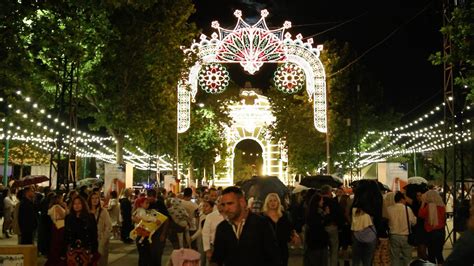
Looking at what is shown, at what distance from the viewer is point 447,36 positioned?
60.3 ft

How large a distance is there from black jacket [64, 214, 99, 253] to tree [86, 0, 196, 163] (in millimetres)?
20075

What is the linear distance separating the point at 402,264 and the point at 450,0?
8.66 metres

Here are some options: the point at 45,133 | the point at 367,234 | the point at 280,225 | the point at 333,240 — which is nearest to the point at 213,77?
the point at 45,133

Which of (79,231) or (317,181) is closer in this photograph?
(79,231)

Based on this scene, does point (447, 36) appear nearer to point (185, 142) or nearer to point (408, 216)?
point (408, 216)

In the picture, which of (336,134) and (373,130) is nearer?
(336,134)

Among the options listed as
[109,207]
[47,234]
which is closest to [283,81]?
[109,207]

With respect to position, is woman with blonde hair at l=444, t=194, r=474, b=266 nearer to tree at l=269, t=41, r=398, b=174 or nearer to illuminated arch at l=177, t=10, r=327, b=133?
illuminated arch at l=177, t=10, r=327, b=133

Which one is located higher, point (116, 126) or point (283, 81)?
point (283, 81)

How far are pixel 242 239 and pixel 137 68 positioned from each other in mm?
24153

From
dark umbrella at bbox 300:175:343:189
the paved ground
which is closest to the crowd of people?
the paved ground

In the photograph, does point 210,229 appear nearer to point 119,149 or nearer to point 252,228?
point 252,228

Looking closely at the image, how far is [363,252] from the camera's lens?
12.1 metres

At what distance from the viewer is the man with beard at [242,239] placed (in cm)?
643
